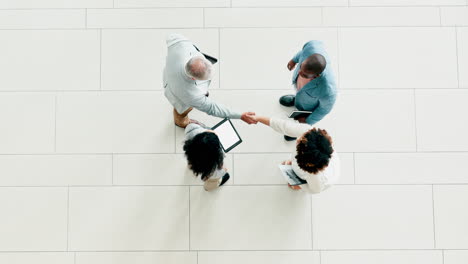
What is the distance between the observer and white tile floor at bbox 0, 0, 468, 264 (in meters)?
2.58

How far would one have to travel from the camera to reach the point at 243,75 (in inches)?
104

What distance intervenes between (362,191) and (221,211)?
1129 mm

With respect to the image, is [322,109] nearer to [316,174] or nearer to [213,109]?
[316,174]

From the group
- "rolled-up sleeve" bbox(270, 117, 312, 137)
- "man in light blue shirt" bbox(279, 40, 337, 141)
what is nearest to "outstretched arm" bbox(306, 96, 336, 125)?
"man in light blue shirt" bbox(279, 40, 337, 141)

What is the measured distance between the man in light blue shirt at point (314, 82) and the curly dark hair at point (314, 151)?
0.35 metres

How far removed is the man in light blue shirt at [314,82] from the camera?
193 centimetres

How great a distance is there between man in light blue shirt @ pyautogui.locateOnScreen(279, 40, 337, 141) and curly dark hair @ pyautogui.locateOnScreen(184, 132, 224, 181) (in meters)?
0.70

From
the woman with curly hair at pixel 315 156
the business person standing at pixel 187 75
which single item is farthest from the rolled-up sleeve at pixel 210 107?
the woman with curly hair at pixel 315 156

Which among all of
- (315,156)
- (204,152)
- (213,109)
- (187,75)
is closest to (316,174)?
(315,156)

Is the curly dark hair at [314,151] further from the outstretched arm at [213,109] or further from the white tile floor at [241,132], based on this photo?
the white tile floor at [241,132]

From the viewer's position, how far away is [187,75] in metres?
1.96

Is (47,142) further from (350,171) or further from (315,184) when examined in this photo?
(350,171)

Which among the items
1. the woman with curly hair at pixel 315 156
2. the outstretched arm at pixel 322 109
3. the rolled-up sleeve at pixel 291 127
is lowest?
the woman with curly hair at pixel 315 156

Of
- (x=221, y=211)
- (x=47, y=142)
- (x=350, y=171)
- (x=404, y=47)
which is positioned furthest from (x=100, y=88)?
(x=404, y=47)
